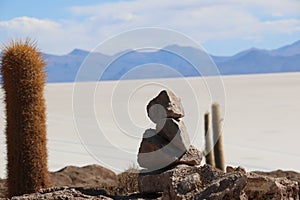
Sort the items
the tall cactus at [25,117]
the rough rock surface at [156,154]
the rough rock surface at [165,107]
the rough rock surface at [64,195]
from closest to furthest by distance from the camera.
A: the rough rock surface at [64,195]
the rough rock surface at [156,154]
the rough rock surface at [165,107]
the tall cactus at [25,117]

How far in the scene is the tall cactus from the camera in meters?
7.38

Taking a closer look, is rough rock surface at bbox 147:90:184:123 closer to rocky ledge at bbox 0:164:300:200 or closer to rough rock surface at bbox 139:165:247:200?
rocky ledge at bbox 0:164:300:200

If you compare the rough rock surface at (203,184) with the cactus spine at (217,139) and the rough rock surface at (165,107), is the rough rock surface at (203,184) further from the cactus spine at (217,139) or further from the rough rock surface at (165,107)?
the cactus spine at (217,139)

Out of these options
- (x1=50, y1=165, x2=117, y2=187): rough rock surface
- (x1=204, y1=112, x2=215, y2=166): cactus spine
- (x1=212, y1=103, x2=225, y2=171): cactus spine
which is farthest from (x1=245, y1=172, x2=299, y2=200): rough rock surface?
(x1=204, y1=112, x2=215, y2=166): cactus spine

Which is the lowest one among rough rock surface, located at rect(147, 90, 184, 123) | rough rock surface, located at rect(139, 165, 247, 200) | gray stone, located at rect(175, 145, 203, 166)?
rough rock surface, located at rect(139, 165, 247, 200)

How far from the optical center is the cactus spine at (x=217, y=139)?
35.2ft

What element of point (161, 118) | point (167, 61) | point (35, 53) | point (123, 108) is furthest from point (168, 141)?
point (35, 53)

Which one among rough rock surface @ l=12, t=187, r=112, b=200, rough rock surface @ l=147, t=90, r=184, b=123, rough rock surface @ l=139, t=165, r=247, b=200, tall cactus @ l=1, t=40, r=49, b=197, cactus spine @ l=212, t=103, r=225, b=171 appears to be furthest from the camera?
cactus spine @ l=212, t=103, r=225, b=171

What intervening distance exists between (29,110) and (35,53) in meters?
0.66

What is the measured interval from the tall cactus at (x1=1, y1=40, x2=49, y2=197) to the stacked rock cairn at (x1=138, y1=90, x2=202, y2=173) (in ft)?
5.22

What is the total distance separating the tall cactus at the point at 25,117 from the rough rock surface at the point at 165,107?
1.58 m

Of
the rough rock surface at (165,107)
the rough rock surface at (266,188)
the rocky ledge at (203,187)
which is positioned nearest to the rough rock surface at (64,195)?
the rocky ledge at (203,187)

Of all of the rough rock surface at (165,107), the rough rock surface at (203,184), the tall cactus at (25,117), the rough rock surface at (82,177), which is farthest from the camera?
the rough rock surface at (82,177)

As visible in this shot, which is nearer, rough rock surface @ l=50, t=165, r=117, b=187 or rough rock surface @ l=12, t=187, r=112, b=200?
rough rock surface @ l=12, t=187, r=112, b=200
